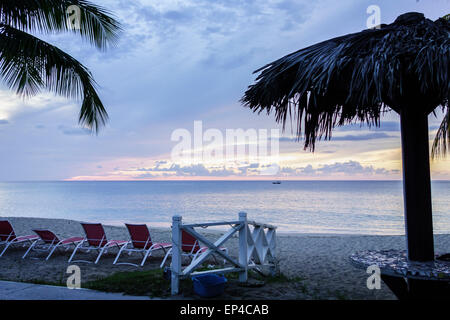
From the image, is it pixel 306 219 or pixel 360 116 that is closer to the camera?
pixel 360 116

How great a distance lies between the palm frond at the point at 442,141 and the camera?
7248 mm

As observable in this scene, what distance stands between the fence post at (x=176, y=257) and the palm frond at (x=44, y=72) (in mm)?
3334

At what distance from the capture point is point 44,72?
629 centimetres

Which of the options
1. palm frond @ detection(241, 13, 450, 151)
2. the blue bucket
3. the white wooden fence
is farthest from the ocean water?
the blue bucket

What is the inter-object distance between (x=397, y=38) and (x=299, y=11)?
5.71m

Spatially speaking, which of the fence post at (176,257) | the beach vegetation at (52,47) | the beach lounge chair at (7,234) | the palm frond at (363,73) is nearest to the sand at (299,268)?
the beach lounge chair at (7,234)

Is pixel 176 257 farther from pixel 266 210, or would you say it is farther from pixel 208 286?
pixel 266 210

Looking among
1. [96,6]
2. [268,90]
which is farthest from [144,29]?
[268,90]

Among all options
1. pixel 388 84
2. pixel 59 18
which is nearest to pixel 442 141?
pixel 388 84

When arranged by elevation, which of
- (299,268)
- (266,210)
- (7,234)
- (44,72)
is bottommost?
(266,210)

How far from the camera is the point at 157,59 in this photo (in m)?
11.5

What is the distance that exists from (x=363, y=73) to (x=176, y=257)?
3.01 metres
